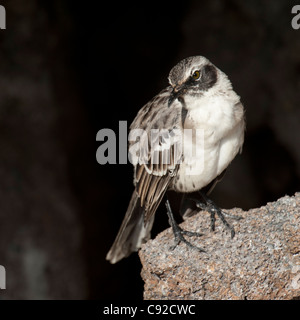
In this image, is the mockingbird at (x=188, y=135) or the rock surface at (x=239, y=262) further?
the mockingbird at (x=188, y=135)

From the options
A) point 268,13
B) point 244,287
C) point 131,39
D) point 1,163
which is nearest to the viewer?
point 244,287

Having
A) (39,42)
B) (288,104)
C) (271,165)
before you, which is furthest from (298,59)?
(39,42)

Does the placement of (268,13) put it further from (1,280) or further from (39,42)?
(1,280)

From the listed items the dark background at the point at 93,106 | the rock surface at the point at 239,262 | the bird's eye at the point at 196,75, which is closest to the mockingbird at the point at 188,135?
the bird's eye at the point at 196,75

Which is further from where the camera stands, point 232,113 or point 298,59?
→ point 298,59

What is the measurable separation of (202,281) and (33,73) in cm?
320

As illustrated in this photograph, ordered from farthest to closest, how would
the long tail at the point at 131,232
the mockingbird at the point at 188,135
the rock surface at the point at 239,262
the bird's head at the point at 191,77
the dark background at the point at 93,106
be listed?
the dark background at the point at 93,106 < the long tail at the point at 131,232 < the mockingbird at the point at 188,135 < the bird's head at the point at 191,77 < the rock surface at the point at 239,262

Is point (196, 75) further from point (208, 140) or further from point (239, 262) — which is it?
point (239, 262)

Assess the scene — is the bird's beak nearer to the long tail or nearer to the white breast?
the white breast

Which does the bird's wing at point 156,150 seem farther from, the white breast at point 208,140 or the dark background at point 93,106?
the dark background at point 93,106

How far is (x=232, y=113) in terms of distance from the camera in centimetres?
470

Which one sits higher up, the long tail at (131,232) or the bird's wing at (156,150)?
the bird's wing at (156,150)

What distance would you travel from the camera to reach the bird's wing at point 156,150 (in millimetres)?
4754

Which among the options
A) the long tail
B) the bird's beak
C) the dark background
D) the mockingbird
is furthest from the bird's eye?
the dark background
